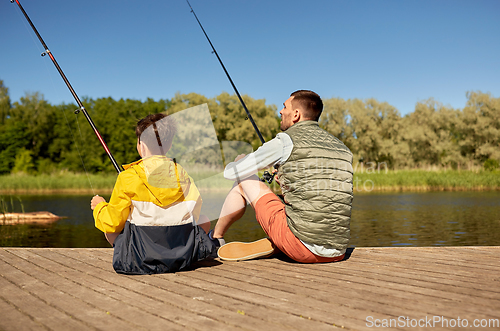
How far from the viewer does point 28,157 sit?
34.8 metres

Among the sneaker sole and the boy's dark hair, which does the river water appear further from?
the boy's dark hair

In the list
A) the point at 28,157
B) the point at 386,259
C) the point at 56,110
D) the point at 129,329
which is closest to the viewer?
the point at 129,329

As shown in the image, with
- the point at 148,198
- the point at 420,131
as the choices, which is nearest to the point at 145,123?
the point at 148,198

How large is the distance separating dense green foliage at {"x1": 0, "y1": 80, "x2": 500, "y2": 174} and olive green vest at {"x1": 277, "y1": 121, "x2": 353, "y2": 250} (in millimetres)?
27760

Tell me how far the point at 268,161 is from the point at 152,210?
2.43 feet

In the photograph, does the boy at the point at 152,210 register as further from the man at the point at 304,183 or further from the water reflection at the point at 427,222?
the water reflection at the point at 427,222

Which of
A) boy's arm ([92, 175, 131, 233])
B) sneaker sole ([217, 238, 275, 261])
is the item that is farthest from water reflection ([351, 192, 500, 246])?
boy's arm ([92, 175, 131, 233])

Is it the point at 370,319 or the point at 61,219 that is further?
the point at 61,219

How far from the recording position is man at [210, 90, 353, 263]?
2447 mm

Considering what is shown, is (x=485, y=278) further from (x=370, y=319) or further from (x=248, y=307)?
(x=248, y=307)

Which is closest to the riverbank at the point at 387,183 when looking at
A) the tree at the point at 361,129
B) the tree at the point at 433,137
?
the tree at the point at 433,137

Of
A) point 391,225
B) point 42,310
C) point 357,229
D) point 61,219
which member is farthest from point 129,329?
point 61,219

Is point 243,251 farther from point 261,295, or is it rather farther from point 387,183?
point 387,183

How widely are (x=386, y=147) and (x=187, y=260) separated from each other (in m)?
34.7
